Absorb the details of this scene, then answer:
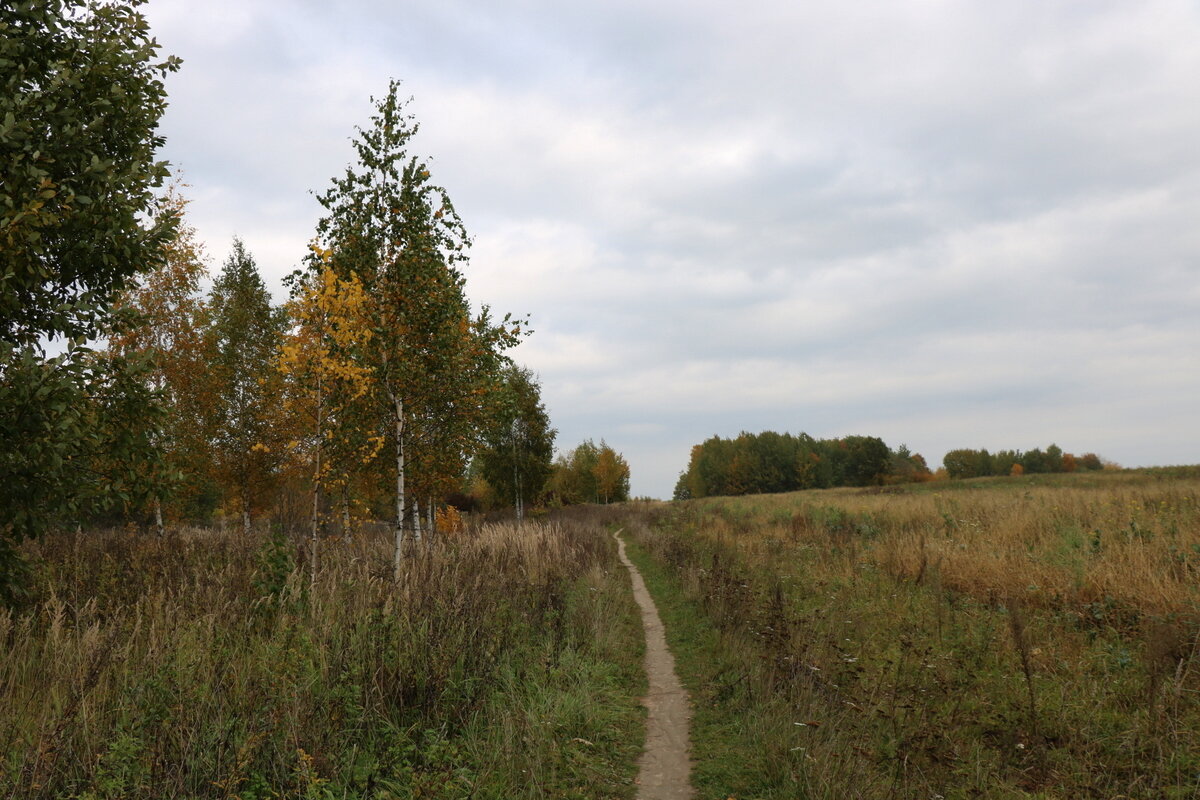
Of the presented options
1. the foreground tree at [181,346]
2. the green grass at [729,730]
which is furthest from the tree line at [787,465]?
the green grass at [729,730]

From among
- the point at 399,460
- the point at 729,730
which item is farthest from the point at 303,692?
the point at 399,460

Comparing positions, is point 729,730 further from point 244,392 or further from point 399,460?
point 244,392

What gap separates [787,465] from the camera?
105375mm

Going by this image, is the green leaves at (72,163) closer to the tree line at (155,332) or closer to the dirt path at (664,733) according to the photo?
the tree line at (155,332)

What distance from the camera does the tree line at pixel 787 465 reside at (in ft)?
328

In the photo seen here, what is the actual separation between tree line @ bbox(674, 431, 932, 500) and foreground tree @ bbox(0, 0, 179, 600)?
334ft

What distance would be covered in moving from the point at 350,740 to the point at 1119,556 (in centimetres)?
1118

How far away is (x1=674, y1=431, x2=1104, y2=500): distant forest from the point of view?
10075 centimetres

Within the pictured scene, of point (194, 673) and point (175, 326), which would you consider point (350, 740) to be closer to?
point (194, 673)

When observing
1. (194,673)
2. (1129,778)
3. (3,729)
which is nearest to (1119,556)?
(1129,778)

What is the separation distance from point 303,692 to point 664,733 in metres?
3.53

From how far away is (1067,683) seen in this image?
254 inches

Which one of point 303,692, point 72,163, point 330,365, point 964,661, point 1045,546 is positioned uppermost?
point 72,163

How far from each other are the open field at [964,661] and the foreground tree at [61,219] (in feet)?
22.7
